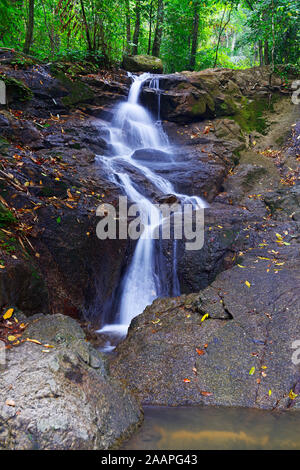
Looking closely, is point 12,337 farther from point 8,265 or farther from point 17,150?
point 17,150

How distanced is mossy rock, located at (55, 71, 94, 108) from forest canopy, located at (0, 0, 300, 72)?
129 cm

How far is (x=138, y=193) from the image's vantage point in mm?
7273

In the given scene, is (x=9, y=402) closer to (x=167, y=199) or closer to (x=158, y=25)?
(x=167, y=199)

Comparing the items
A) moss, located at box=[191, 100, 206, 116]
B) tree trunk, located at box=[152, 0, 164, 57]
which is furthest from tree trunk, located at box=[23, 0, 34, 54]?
tree trunk, located at box=[152, 0, 164, 57]

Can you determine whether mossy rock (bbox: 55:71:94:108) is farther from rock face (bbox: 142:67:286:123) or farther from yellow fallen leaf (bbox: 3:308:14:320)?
yellow fallen leaf (bbox: 3:308:14:320)

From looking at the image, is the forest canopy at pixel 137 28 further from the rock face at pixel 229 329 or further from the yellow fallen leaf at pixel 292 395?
the yellow fallen leaf at pixel 292 395

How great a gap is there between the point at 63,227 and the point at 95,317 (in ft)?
5.52

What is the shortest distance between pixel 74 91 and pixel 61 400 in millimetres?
9031

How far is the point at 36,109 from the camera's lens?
8266 mm

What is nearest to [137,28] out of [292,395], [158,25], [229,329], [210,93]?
[158,25]

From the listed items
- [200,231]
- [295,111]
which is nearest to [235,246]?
[200,231]

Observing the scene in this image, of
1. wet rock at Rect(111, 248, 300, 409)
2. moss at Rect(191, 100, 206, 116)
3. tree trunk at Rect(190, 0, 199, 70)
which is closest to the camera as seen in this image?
wet rock at Rect(111, 248, 300, 409)

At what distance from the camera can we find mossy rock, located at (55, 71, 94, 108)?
30.0ft

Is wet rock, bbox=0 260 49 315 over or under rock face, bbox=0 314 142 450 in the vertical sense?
over
